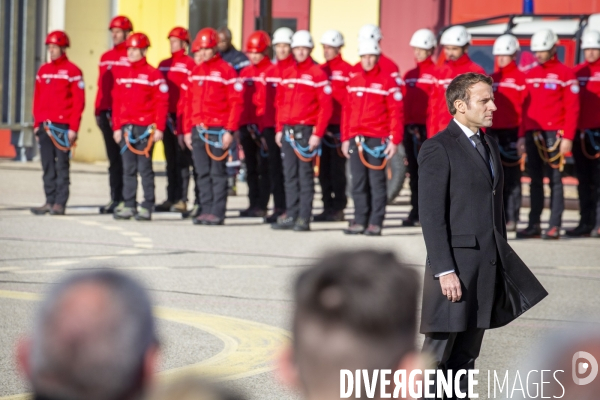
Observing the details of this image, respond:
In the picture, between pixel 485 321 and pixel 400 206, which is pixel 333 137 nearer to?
pixel 400 206

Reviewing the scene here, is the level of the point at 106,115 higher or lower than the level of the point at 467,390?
higher

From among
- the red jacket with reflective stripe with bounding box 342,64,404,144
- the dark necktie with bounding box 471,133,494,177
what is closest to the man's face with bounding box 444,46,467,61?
the red jacket with reflective stripe with bounding box 342,64,404,144

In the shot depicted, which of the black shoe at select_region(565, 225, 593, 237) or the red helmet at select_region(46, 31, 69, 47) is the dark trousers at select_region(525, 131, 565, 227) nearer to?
the black shoe at select_region(565, 225, 593, 237)

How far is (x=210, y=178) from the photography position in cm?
1403

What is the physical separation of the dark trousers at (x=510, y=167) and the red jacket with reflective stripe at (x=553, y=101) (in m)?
0.21

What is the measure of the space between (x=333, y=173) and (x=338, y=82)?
120 cm

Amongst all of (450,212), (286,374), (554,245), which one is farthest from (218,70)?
(286,374)

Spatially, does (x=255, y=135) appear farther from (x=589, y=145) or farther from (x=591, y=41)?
(x=591, y=41)

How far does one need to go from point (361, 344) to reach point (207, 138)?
39.6 feet

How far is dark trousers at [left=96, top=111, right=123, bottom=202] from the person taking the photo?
14891 millimetres

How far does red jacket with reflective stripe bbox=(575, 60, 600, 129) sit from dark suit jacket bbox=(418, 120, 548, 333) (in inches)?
346

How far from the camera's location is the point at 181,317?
7754 mm

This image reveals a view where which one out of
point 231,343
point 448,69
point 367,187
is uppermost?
point 448,69

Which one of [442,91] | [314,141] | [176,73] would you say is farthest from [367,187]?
[176,73]
